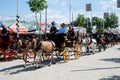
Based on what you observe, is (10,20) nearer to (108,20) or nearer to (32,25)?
(32,25)

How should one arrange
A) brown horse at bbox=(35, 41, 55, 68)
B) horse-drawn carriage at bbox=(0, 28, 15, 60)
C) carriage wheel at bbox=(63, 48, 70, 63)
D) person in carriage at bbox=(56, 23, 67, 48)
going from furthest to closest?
horse-drawn carriage at bbox=(0, 28, 15, 60) < carriage wheel at bbox=(63, 48, 70, 63) < person in carriage at bbox=(56, 23, 67, 48) < brown horse at bbox=(35, 41, 55, 68)

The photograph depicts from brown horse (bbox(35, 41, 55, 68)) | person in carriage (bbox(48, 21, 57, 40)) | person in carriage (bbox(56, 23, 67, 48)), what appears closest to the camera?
brown horse (bbox(35, 41, 55, 68))

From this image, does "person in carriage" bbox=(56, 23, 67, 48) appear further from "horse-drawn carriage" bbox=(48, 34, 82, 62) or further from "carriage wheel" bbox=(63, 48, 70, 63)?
"carriage wheel" bbox=(63, 48, 70, 63)

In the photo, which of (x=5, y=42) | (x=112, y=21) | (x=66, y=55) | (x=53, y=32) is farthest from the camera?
(x=112, y=21)

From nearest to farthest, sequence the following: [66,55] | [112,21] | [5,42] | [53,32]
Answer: [53,32] < [66,55] < [5,42] < [112,21]

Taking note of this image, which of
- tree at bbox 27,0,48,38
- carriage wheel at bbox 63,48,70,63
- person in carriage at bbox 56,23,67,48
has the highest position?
tree at bbox 27,0,48,38

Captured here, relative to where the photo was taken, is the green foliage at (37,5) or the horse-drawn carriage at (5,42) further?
the green foliage at (37,5)

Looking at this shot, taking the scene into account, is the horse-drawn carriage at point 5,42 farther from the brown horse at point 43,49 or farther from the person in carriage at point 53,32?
the brown horse at point 43,49

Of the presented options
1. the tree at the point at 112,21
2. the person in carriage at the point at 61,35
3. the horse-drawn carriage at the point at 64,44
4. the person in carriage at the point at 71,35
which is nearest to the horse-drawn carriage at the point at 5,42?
the horse-drawn carriage at the point at 64,44

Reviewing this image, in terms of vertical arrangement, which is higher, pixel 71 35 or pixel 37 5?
pixel 37 5

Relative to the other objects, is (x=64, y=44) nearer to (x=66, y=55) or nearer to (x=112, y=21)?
(x=66, y=55)

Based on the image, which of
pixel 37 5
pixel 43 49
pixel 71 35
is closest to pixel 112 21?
pixel 37 5

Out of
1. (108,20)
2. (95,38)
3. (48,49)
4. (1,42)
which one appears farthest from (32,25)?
(108,20)

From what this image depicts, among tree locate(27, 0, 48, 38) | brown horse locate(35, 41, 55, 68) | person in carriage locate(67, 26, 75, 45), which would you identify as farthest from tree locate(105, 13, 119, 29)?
brown horse locate(35, 41, 55, 68)
